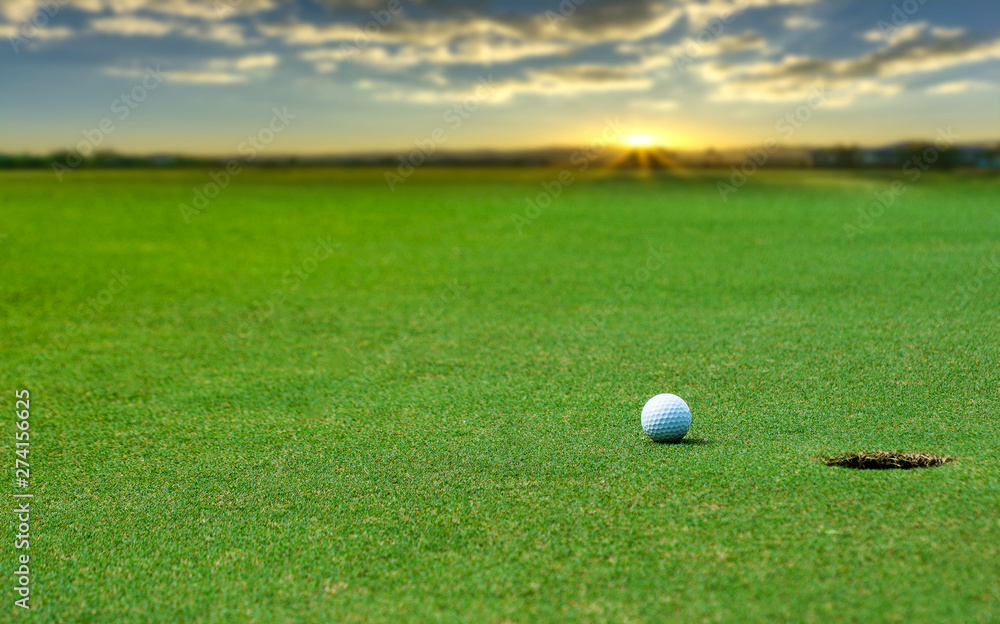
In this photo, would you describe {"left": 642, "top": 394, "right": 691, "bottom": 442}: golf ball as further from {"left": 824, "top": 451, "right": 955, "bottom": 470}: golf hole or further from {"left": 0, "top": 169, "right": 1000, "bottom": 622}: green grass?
{"left": 824, "top": 451, "right": 955, "bottom": 470}: golf hole

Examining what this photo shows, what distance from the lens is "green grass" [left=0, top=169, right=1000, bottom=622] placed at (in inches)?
129

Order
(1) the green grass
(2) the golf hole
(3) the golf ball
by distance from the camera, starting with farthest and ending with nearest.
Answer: (3) the golf ball, (2) the golf hole, (1) the green grass

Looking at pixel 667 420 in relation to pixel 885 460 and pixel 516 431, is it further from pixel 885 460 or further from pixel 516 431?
pixel 885 460

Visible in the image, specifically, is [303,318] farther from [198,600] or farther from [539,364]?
[198,600]

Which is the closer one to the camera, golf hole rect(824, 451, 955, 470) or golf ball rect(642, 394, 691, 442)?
golf hole rect(824, 451, 955, 470)

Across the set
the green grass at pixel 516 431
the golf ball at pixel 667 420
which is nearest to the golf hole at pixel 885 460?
the green grass at pixel 516 431

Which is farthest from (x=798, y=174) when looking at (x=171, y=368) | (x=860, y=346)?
(x=171, y=368)

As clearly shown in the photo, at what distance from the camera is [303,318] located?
8.91 metres

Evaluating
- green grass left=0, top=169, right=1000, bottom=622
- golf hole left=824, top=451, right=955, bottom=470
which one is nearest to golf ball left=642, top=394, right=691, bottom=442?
green grass left=0, top=169, right=1000, bottom=622

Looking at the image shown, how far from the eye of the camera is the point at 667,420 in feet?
15.5

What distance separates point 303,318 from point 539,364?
3.28 meters

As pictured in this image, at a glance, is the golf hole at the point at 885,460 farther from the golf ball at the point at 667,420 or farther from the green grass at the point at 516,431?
the golf ball at the point at 667,420

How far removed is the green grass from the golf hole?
0.42 ft

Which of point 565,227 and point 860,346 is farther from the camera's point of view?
point 565,227
